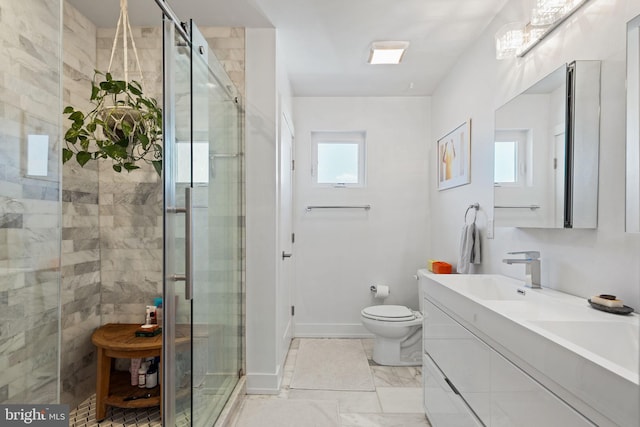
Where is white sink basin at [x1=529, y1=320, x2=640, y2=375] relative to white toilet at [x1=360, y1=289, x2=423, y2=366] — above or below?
above

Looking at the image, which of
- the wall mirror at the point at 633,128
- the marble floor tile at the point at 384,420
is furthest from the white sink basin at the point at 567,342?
the marble floor tile at the point at 384,420

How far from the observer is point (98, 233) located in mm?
2316

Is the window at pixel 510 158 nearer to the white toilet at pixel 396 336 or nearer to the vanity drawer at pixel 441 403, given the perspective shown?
the vanity drawer at pixel 441 403

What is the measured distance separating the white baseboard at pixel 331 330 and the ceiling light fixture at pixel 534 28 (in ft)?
8.62

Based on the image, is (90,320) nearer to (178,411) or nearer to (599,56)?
(178,411)

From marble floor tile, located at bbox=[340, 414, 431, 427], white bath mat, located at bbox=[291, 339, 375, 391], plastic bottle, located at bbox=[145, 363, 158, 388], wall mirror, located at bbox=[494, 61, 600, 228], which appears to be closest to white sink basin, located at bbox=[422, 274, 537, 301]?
Answer: wall mirror, located at bbox=[494, 61, 600, 228]

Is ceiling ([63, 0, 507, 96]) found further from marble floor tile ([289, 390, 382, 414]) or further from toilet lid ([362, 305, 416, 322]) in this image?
marble floor tile ([289, 390, 382, 414])

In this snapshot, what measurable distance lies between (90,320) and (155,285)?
1.37 feet

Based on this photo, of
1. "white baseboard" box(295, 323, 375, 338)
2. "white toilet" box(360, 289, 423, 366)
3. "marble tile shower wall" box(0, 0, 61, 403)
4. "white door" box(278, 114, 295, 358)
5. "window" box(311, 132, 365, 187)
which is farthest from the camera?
"window" box(311, 132, 365, 187)

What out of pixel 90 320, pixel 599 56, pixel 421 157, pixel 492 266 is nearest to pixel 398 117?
pixel 421 157

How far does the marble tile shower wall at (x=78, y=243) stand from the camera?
2.03m

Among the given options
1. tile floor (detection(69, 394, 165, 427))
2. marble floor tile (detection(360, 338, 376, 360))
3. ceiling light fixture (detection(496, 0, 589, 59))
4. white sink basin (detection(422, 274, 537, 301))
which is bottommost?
marble floor tile (detection(360, 338, 376, 360))

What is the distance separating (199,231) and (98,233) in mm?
1151

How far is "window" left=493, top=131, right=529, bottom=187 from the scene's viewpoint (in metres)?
1.78
